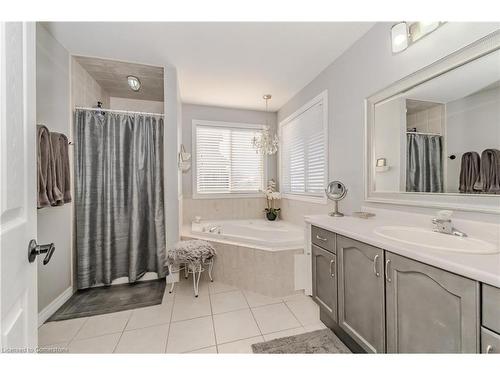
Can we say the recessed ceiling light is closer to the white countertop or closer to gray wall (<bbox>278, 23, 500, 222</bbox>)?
gray wall (<bbox>278, 23, 500, 222</bbox>)

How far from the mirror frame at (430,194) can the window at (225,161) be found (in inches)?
84.1

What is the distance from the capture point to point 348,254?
135 centimetres

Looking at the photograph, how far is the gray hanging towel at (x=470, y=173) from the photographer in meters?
1.13

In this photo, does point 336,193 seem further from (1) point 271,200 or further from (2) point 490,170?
(1) point 271,200

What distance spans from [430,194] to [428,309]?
2.62 feet

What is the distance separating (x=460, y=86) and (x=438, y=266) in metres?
1.12

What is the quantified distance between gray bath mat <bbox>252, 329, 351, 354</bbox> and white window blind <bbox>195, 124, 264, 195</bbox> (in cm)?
245

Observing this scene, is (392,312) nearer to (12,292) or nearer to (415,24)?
(12,292)

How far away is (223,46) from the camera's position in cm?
201

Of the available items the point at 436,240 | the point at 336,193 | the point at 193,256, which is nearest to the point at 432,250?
the point at 436,240

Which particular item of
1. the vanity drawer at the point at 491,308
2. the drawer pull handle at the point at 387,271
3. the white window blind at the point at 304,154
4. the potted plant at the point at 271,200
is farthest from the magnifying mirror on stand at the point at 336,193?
the potted plant at the point at 271,200

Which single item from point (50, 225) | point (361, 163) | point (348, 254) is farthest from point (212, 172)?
point (348, 254)

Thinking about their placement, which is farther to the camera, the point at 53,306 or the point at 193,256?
the point at 193,256

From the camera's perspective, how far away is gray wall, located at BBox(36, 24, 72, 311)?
1763 millimetres
